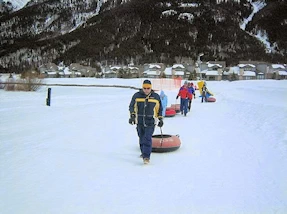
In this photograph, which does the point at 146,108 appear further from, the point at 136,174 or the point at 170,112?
the point at 170,112

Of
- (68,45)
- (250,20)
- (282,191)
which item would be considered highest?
(250,20)

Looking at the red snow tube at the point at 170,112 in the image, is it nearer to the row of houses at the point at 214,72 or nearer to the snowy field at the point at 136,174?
the snowy field at the point at 136,174

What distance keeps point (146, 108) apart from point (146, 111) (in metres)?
0.06

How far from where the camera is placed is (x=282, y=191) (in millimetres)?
5102

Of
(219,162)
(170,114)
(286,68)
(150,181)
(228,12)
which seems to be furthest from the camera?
(228,12)

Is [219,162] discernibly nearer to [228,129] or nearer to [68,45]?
[228,129]

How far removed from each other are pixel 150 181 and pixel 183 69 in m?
97.8

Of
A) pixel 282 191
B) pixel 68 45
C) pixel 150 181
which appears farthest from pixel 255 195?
pixel 68 45

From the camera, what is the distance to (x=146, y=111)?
6363 mm

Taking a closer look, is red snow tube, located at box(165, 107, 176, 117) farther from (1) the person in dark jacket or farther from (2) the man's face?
(2) the man's face

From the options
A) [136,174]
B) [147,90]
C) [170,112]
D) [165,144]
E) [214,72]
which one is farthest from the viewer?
[214,72]

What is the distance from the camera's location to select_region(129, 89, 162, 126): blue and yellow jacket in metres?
6.36

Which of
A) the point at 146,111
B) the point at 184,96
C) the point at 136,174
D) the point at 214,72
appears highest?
the point at 214,72

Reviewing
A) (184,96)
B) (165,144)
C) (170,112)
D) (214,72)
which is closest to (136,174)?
(165,144)
